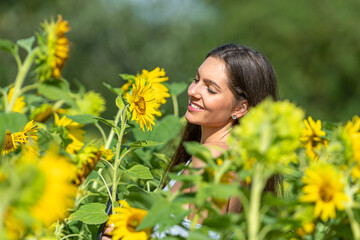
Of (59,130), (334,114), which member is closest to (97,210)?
(59,130)

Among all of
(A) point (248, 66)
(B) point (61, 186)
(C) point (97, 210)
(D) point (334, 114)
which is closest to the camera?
(B) point (61, 186)

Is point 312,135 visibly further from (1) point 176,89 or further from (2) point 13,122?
(2) point 13,122

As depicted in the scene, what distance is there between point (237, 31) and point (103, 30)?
2.32 meters

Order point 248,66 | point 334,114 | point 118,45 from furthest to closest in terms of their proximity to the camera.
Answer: point 118,45, point 334,114, point 248,66

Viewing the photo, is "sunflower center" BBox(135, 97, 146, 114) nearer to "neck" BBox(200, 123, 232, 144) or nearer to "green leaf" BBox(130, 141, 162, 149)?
"green leaf" BBox(130, 141, 162, 149)

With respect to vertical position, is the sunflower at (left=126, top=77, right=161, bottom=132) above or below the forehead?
below

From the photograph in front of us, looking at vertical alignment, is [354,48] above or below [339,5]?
below

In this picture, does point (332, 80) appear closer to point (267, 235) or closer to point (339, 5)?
point (339, 5)

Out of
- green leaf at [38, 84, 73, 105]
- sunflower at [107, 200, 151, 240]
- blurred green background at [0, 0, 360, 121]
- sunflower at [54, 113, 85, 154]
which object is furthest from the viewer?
blurred green background at [0, 0, 360, 121]

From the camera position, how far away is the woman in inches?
45.9

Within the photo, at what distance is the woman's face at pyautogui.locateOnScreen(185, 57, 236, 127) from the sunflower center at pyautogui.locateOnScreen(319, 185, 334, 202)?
0.58 meters

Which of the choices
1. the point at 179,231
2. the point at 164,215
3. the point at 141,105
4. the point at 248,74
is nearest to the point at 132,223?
the point at 164,215

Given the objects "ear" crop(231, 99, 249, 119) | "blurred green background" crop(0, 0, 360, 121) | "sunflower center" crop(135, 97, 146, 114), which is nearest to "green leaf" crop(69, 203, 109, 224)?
"sunflower center" crop(135, 97, 146, 114)

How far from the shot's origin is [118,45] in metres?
9.48
